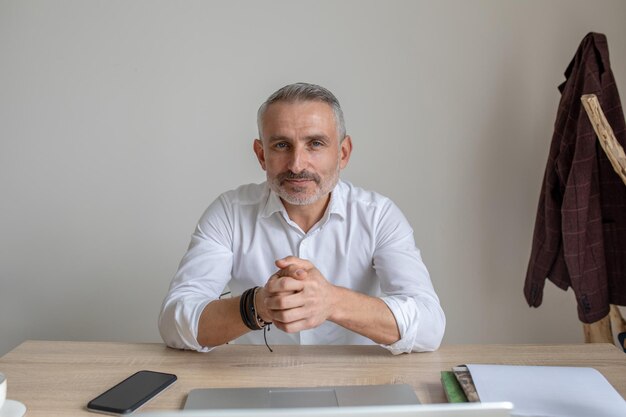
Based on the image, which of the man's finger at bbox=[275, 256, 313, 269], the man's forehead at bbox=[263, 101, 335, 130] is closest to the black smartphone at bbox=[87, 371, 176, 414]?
the man's finger at bbox=[275, 256, 313, 269]

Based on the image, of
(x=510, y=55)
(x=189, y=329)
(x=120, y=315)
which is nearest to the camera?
(x=189, y=329)

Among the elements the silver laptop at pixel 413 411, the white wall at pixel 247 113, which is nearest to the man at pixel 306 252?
the silver laptop at pixel 413 411

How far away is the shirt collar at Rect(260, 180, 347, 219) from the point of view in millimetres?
1821

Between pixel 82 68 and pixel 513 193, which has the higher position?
pixel 82 68

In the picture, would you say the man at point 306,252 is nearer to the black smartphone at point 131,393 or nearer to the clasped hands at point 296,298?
the clasped hands at point 296,298

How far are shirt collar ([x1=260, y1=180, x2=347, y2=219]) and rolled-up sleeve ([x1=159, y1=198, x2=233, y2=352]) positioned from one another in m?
0.13

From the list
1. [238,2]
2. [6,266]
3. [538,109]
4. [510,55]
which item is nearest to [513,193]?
[538,109]

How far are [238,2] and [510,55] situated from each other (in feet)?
4.04

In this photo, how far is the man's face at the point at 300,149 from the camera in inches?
67.0

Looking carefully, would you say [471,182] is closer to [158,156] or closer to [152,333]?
[158,156]

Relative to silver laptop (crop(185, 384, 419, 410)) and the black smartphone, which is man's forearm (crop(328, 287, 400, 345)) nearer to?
silver laptop (crop(185, 384, 419, 410))

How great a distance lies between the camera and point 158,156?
8.74 ft

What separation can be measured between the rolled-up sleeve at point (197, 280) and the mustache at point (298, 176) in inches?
9.0

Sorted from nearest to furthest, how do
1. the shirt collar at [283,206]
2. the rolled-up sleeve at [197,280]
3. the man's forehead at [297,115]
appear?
1. the rolled-up sleeve at [197,280]
2. the man's forehead at [297,115]
3. the shirt collar at [283,206]
